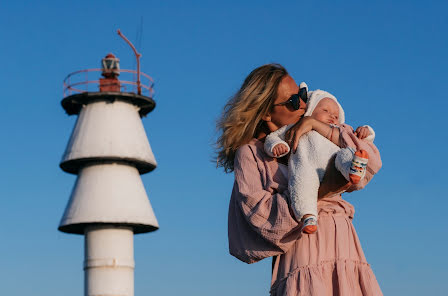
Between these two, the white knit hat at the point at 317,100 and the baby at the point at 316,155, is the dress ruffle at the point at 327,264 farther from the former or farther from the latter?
the white knit hat at the point at 317,100

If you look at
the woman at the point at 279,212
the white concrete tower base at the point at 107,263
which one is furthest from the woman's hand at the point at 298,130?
the white concrete tower base at the point at 107,263

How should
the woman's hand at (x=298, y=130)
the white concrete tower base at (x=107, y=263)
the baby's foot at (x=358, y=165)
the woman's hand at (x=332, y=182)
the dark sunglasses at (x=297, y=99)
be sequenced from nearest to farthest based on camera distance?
the baby's foot at (x=358, y=165) < the woman's hand at (x=332, y=182) < the woman's hand at (x=298, y=130) < the dark sunglasses at (x=297, y=99) < the white concrete tower base at (x=107, y=263)

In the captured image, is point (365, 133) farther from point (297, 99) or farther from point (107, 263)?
point (107, 263)

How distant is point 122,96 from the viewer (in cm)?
2430

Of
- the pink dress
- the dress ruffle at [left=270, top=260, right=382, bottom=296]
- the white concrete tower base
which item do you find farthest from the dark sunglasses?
the white concrete tower base

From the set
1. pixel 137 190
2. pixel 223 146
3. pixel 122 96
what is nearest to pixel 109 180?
pixel 137 190

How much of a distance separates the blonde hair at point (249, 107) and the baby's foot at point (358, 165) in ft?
2.54

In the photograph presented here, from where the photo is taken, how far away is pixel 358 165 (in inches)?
154

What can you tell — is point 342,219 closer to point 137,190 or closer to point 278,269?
point 278,269

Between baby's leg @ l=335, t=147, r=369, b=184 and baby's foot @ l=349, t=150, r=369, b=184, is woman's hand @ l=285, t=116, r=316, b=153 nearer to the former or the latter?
baby's leg @ l=335, t=147, r=369, b=184

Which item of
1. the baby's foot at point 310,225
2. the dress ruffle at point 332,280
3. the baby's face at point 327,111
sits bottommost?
the dress ruffle at point 332,280

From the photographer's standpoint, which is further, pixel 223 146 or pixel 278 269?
pixel 223 146

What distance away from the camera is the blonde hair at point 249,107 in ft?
14.9

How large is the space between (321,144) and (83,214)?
19083 mm
